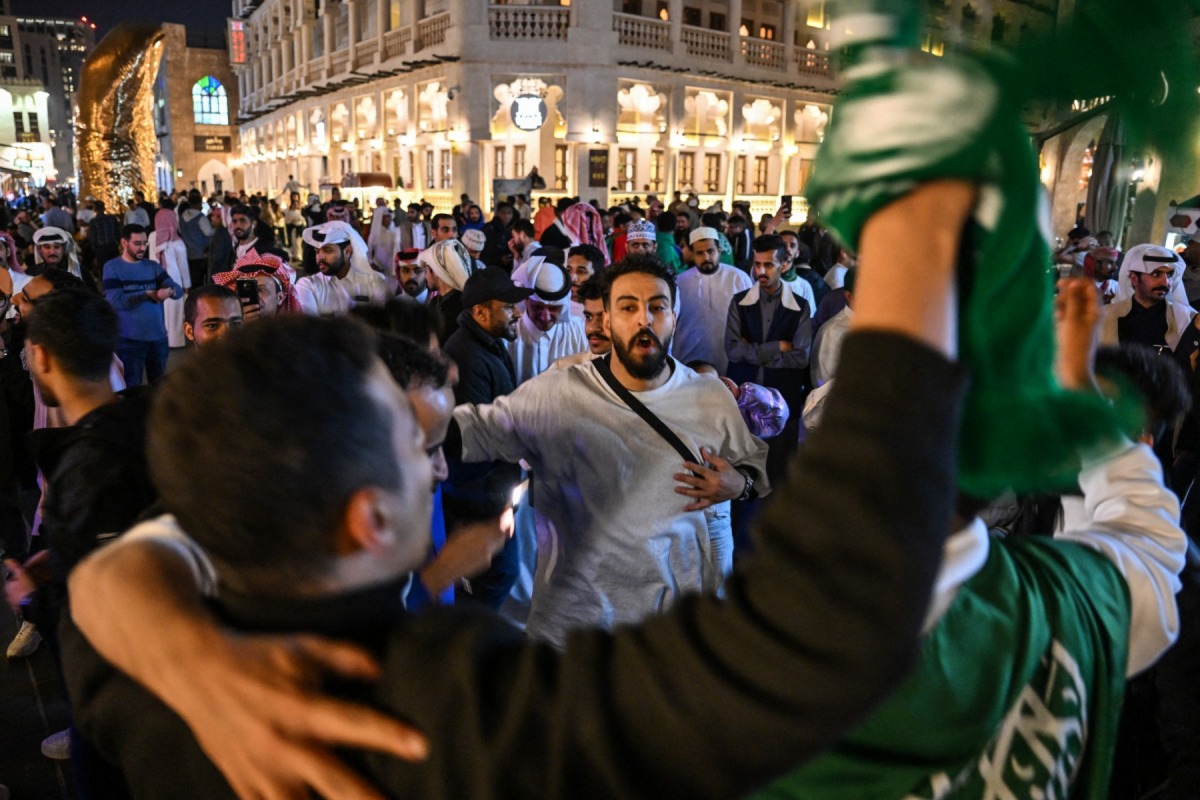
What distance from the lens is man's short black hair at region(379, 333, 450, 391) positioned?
2031 mm

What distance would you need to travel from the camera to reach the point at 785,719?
0.71 meters

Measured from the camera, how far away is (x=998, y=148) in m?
0.73

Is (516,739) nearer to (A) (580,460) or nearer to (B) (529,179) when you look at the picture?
(A) (580,460)

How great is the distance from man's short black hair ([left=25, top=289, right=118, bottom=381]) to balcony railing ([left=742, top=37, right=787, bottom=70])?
93.7ft

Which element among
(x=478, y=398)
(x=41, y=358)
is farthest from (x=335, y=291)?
(x=41, y=358)

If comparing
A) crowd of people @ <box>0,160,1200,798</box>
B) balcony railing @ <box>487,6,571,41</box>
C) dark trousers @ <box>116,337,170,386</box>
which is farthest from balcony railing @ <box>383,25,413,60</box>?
crowd of people @ <box>0,160,1200,798</box>

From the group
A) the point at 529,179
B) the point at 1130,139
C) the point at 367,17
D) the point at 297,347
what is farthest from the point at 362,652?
the point at 367,17

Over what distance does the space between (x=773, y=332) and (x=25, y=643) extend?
16.3ft

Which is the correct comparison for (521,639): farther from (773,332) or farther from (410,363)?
(773,332)

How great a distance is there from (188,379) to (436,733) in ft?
1.59

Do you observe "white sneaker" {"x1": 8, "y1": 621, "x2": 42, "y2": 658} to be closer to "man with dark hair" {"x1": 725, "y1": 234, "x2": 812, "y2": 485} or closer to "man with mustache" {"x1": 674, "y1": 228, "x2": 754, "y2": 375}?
"man with dark hair" {"x1": 725, "y1": 234, "x2": 812, "y2": 485}

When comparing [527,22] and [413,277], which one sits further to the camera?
[527,22]

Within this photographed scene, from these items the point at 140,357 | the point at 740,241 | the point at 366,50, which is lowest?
the point at 140,357

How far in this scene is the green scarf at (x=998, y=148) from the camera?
2.36 feet
